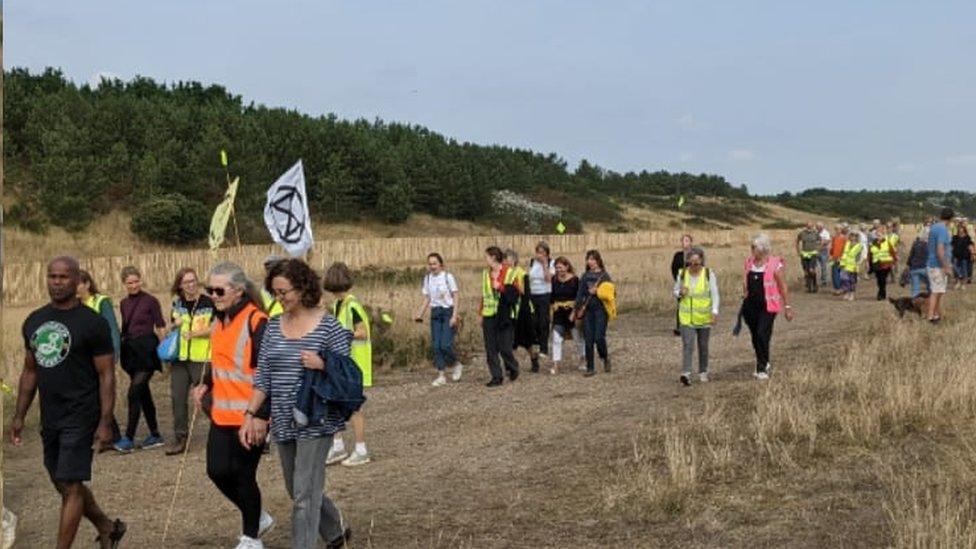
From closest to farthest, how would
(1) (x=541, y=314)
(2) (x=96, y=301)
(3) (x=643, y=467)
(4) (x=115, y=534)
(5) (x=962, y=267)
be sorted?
(4) (x=115, y=534), (3) (x=643, y=467), (2) (x=96, y=301), (1) (x=541, y=314), (5) (x=962, y=267)

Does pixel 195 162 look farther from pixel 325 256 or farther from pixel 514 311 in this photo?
pixel 514 311

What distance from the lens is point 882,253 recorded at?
2283 centimetres

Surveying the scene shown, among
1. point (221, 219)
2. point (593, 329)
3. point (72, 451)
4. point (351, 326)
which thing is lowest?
point (593, 329)

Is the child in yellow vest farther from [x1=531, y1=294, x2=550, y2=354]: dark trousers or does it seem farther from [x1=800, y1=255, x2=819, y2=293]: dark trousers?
[x1=800, y1=255, x2=819, y2=293]: dark trousers

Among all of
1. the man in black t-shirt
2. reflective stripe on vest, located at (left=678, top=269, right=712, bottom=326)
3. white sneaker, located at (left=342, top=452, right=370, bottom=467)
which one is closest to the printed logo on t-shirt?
the man in black t-shirt

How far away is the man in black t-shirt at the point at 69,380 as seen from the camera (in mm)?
6078

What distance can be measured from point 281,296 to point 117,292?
31.2 m

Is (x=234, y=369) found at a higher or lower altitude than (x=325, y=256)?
higher

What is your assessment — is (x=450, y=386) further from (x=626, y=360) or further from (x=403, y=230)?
(x=403, y=230)

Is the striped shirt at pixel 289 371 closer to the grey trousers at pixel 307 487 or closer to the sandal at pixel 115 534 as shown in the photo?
the grey trousers at pixel 307 487

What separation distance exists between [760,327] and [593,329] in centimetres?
225

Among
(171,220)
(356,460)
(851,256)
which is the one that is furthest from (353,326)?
(171,220)

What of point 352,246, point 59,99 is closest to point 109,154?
point 59,99

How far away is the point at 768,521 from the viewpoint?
6520mm
